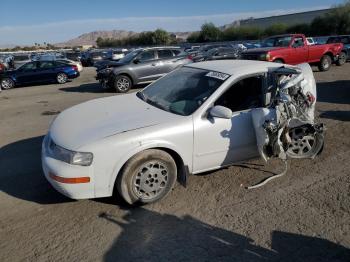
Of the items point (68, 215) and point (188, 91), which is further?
point (188, 91)

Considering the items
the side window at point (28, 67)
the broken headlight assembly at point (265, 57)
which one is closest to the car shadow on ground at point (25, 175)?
the broken headlight assembly at point (265, 57)

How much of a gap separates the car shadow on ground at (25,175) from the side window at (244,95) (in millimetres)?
2339

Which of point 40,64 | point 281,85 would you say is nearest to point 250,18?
point 40,64

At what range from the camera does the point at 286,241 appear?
3451 mm

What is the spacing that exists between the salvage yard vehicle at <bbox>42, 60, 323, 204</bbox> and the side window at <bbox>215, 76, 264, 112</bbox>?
13 mm

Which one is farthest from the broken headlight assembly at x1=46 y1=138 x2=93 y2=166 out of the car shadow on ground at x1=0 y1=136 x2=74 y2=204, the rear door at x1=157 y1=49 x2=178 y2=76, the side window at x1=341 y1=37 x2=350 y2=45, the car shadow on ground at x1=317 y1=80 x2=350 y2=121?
the side window at x1=341 y1=37 x2=350 y2=45

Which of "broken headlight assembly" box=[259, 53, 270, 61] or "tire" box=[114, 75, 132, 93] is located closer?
"tire" box=[114, 75, 132, 93]

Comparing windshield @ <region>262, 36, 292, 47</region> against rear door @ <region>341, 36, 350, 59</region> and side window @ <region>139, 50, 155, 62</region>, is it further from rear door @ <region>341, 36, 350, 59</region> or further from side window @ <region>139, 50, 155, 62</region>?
rear door @ <region>341, 36, 350, 59</region>

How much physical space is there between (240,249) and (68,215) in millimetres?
1937

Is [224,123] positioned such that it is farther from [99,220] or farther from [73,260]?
[73,260]

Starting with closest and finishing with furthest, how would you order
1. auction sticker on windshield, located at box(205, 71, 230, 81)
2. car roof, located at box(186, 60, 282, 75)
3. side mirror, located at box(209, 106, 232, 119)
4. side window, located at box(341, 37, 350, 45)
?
side mirror, located at box(209, 106, 232, 119)
auction sticker on windshield, located at box(205, 71, 230, 81)
car roof, located at box(186, 60, 282, 75)
side window, located at box(341, 37, 350, 45)

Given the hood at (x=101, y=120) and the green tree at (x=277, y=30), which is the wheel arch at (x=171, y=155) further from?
the green tree at (x=277, y=30)

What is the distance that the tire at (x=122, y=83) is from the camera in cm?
1368

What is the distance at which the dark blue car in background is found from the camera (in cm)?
1792
